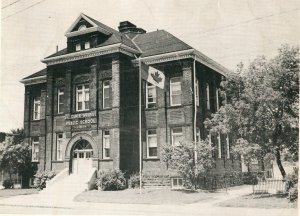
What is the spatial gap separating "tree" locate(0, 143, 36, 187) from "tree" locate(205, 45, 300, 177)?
16.0 m

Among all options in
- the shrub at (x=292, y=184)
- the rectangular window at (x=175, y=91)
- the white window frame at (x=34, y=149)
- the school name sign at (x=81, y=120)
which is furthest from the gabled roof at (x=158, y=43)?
the shrub at (x=292, y=184)

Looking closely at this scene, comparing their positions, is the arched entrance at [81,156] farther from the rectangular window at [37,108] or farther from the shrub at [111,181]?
the rectangular window at [37,108]

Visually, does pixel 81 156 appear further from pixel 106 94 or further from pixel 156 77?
pixel 156 77

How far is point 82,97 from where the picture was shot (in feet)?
90.5

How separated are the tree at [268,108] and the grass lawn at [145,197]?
3.31m

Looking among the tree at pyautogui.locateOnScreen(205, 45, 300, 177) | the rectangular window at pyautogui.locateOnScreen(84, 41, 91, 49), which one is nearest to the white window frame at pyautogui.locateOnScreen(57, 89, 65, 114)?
the rectangular window at pyautogui.locateOnScreen(84, 41, 91, 49)

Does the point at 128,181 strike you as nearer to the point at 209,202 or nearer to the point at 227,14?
the point at 209,202

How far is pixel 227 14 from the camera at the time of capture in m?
16.1

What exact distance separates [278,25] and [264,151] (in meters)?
6.47

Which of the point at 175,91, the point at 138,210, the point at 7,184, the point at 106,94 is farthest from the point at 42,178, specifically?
the point at 138,210

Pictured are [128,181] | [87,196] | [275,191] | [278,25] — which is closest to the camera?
[278,25]

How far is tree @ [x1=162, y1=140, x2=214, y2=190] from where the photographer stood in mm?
22281

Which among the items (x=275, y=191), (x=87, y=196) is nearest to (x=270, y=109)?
(x=275, y=191)

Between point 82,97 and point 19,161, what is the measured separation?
6.61 metres
